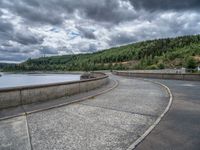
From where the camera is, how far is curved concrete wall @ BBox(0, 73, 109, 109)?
742cm

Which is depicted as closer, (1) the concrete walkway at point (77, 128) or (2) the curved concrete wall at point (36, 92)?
(1) the concrete walkway at point (77, 128)

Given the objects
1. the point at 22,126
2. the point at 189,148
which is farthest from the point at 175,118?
the point at 22,126

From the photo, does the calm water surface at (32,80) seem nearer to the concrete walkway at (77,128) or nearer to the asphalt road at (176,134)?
the concrete walkway at (77,128)

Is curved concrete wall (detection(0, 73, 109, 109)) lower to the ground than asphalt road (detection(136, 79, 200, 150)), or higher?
higher

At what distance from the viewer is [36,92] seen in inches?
341

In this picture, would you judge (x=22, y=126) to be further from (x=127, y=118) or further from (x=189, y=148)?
(x=189, y=148)

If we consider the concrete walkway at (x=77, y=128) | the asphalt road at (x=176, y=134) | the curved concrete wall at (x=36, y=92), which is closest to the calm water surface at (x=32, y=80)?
the curved concrete wall at (x=36, y=92)

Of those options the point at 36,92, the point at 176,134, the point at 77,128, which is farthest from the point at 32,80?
the point at 176,134

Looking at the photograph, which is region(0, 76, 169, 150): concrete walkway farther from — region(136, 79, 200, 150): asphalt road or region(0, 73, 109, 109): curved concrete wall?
region(0, 73, 109, 109): curved concrete wall

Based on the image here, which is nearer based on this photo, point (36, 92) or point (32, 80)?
point (36, 92)

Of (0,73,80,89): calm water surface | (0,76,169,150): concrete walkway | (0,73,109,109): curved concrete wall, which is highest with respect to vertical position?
(0,73,109,109): curved concrete wall

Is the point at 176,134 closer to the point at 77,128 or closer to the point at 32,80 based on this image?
the point at 77,128

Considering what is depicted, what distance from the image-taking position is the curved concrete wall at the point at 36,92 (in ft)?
24.3

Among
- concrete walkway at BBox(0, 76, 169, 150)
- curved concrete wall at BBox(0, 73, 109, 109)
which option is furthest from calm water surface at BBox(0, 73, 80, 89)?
concrete walkway at BBox(0, 76, 169, 150)
